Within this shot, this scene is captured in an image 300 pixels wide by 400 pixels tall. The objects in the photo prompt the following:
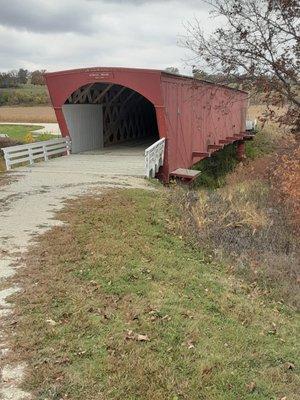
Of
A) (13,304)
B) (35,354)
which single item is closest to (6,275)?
(13,304)

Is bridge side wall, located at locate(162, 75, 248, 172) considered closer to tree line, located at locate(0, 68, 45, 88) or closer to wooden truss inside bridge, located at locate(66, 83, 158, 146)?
wooden truss inside bridge, located at locate(66, 83, 158, 146)

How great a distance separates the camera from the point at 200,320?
570 centimetres

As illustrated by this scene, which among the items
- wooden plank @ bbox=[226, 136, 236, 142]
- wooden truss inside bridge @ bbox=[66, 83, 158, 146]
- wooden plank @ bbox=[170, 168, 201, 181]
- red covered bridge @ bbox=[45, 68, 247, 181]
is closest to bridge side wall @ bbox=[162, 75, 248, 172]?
red covered bridge @ bbox=[45, 68, 247, 181]

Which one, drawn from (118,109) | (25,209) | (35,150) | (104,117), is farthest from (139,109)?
(25,209)

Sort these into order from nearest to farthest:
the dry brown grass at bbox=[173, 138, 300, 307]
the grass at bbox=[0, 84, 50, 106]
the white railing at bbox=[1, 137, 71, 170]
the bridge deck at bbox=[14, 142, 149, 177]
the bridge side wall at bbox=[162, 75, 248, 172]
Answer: the dry brown grass at bbox=[173, 138, 300, 307] → the bridge deck at bbox=[14, 142, 149, 177] → the white railing at bbox=[1, 137, 71, 170] → the bridge side wall at bbox=[162, 75, 248, 172] → the grass at bbox=[0, 84, 50, 106]

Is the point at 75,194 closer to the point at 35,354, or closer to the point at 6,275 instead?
the point at 6,275

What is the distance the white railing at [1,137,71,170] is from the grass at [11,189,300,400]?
880cm

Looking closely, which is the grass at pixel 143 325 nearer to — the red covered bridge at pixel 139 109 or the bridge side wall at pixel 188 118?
the red covered bridge at pixel 139 109

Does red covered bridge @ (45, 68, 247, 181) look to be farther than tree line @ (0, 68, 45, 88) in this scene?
No

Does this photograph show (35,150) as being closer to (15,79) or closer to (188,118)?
(188,118)

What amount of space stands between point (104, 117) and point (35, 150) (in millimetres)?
5681

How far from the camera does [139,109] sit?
1075 inches

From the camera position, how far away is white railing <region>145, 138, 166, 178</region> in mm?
14312

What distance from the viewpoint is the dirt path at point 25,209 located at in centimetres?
430
